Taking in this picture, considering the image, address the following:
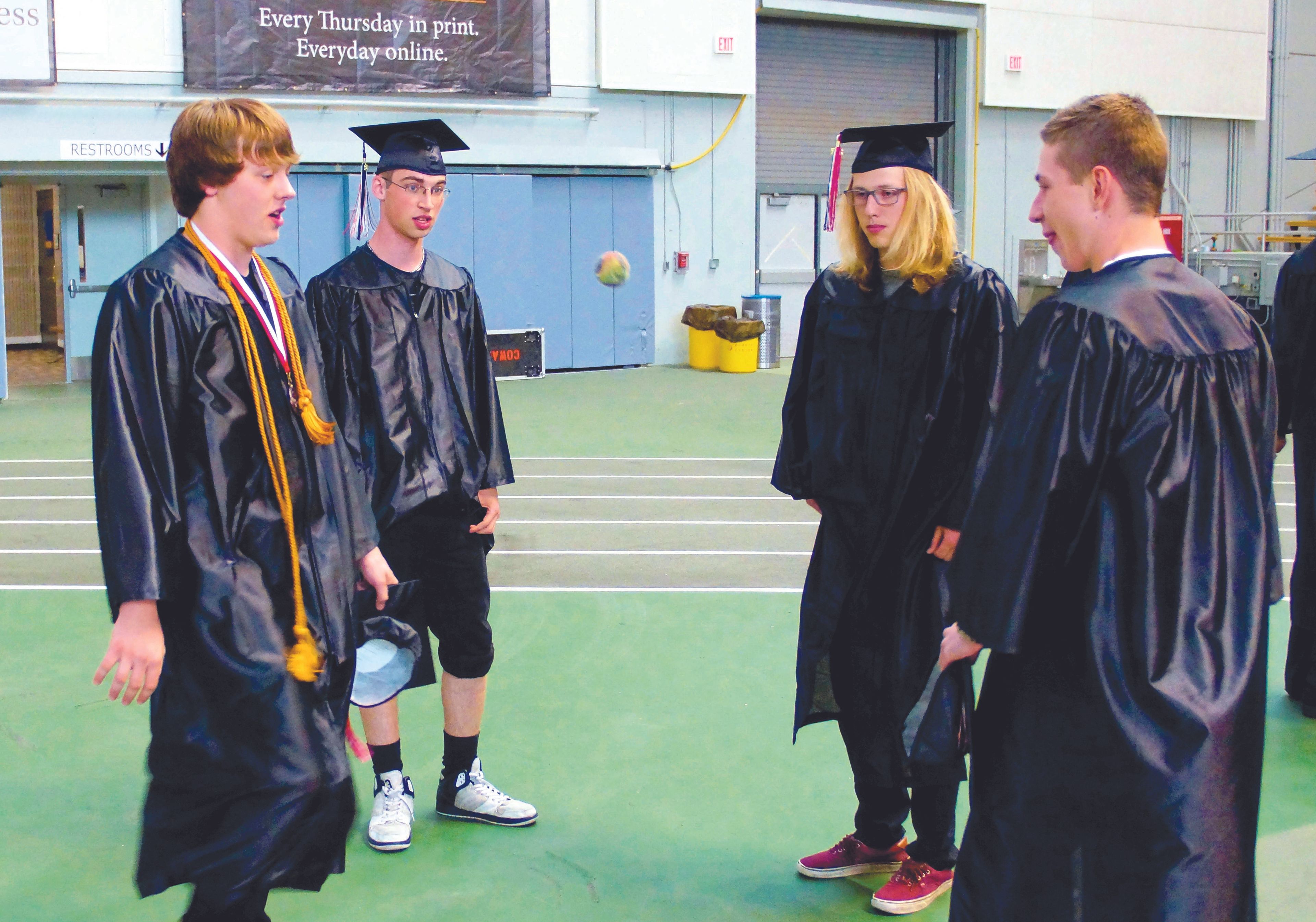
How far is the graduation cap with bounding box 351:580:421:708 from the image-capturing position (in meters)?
3.31

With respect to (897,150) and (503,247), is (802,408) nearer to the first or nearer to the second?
(897,150)

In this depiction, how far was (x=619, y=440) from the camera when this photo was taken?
11.5 meters

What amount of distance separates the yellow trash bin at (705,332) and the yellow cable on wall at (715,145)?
1.95m

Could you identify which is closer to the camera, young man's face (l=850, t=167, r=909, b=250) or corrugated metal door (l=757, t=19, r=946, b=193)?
young man's face (l=850, t=167, r=909, b=250)

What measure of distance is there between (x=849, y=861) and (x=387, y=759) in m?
1.38

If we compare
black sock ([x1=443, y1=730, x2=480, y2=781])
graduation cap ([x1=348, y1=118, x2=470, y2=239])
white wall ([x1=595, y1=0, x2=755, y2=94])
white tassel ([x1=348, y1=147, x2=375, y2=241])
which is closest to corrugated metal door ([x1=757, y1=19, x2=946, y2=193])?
white wall ([x1=595, y1=0, x2=755, y2=94])

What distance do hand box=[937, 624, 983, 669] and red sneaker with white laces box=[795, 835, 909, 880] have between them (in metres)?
1.18

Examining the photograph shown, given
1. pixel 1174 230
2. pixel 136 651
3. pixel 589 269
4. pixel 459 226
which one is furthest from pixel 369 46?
pixel 136 651

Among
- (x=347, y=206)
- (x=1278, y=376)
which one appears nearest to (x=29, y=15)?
(x=347, y=206)

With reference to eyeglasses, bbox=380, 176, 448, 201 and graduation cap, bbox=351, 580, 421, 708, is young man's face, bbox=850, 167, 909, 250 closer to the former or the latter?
eyeglasses, bbox=380, 176, 448, 201

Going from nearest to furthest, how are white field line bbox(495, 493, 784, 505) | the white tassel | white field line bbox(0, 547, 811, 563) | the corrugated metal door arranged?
the white tassel → white field line bbox(0, 547, 811, 563) → white field line bbox(495, 493, 784, 505) → the corrugated metal door

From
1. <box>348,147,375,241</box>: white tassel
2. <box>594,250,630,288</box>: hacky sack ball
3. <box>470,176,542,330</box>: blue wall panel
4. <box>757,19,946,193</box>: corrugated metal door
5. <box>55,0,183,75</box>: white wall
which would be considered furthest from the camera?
<box>757,19,946,193</box>: corrugated metal door

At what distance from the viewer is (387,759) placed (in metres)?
3.86

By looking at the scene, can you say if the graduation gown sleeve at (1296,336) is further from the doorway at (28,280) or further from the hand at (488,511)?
the doorway at (28,280)
